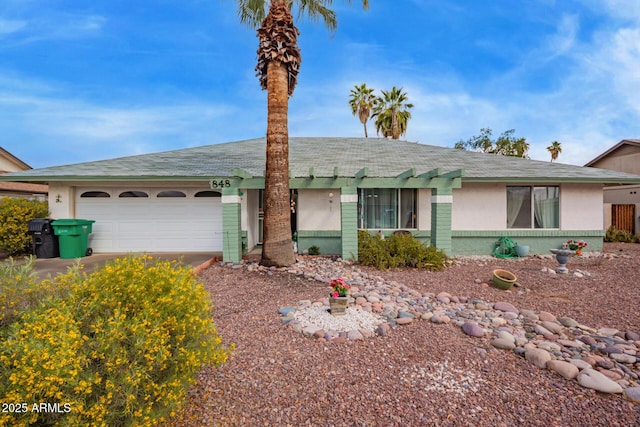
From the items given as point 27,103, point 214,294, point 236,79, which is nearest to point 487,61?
point 236,79

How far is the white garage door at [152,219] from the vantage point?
34.6ft

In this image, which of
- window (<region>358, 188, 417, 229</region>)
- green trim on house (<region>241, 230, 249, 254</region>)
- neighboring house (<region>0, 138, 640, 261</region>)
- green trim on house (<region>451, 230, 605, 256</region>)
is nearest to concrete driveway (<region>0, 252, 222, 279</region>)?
neighboring house (<region>0, 138, 640, 261</region>)

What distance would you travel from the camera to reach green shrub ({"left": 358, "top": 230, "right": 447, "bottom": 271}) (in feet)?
27.3

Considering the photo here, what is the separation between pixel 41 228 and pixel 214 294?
23.2 ft

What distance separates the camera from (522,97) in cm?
1622

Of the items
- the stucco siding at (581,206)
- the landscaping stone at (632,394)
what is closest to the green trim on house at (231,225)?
the landscaping stone at (632,394)

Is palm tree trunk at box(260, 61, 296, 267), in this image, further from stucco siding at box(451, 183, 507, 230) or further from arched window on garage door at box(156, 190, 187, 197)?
stucco siding at box(451, 183, 507, 230)

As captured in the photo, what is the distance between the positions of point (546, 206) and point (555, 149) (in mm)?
35701

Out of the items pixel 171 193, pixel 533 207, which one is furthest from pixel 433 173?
pixel 171 193

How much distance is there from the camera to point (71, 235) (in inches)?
365

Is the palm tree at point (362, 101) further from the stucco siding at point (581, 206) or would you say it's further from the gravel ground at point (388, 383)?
the gravel ground at point (388, 383)

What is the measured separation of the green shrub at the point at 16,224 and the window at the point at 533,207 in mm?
16017

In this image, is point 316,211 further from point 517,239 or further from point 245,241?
point 517,239

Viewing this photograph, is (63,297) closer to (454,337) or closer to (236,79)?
(454,337)
